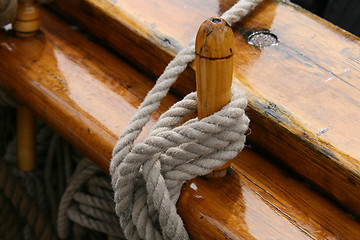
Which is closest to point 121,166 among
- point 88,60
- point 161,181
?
point 161,181

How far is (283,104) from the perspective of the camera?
91 centimetres

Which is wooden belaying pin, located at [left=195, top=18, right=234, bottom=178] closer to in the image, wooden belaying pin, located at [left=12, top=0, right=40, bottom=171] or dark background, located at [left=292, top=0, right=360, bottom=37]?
wooden belaying pin, located at [left=12, top=0, right=40, bottom=171]

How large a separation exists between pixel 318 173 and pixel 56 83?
692 millimetres

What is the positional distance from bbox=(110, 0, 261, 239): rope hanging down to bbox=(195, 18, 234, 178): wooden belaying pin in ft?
0.11

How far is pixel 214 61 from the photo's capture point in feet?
2.24

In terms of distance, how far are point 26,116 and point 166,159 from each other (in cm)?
83

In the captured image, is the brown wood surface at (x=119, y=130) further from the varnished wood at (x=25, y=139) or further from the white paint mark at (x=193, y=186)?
the varnished wood at (x=25, y=139)

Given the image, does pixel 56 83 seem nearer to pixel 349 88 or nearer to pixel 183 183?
pixel 183 183

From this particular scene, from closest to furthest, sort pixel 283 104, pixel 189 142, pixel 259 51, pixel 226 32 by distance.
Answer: pixel 226 32, pixel 189 142, pixel 283 104, pixel 259 51

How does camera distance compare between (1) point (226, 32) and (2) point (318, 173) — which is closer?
(1) point (226, 32)

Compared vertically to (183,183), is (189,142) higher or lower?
higher

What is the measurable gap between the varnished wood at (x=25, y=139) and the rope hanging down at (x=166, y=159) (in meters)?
0.72

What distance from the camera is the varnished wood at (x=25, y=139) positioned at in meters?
1.47

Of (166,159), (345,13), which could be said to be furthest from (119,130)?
(345,13)
